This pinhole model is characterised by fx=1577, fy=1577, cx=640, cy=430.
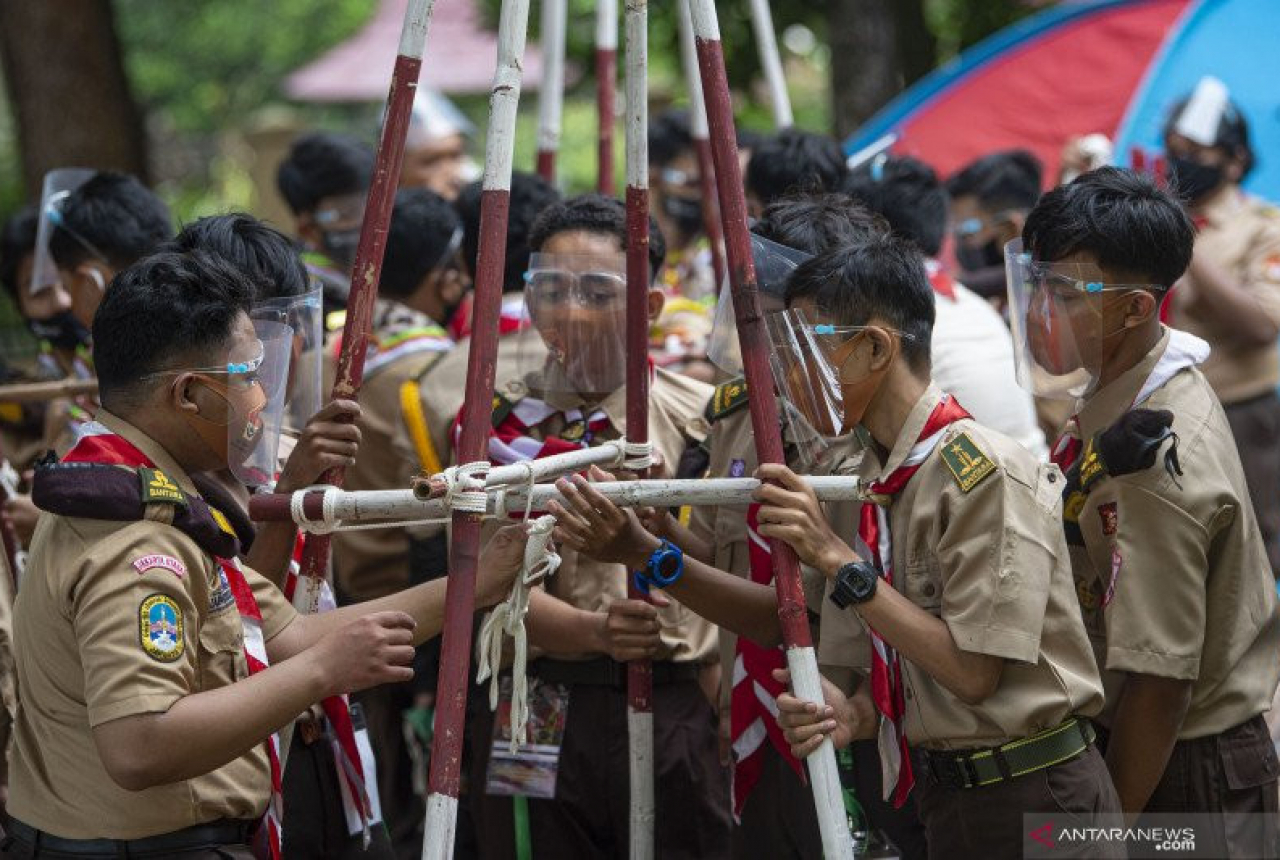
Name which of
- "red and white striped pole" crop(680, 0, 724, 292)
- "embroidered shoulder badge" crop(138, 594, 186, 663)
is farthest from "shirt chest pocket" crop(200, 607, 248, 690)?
"red and white striped pole" crop(680, 0, 724, 292)

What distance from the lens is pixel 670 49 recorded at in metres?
11.1

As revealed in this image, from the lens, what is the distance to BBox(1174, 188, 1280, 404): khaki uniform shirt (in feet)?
18.8

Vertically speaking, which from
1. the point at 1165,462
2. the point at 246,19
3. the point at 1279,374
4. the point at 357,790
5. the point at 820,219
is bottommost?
the point at 357,790

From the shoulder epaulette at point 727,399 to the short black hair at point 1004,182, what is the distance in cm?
290

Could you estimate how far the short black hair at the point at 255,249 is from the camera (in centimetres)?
382

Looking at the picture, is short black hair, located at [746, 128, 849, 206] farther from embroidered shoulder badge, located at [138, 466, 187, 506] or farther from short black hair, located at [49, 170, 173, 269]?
embroidered shoulder badge, located at [138, 466, 187, 506]

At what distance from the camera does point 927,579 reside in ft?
10.6

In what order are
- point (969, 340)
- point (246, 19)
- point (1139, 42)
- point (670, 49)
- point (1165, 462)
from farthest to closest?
point (246, 19) < point (670, 49) < point (1139, 42) < point (969, 340) < point (1165, 462)

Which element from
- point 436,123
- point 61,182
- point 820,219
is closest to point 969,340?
point 820,219

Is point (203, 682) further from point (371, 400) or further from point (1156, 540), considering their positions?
point (371, 400)

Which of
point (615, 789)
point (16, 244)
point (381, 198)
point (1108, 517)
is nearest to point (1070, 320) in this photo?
point (1108, 517)

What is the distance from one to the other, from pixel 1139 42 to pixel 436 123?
389cm

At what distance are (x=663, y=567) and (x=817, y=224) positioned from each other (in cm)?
97

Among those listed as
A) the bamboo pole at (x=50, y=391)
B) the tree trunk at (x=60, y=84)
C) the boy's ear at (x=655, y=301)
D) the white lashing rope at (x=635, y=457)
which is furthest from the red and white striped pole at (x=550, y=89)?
the tree trunk at (x=60, y=84)
